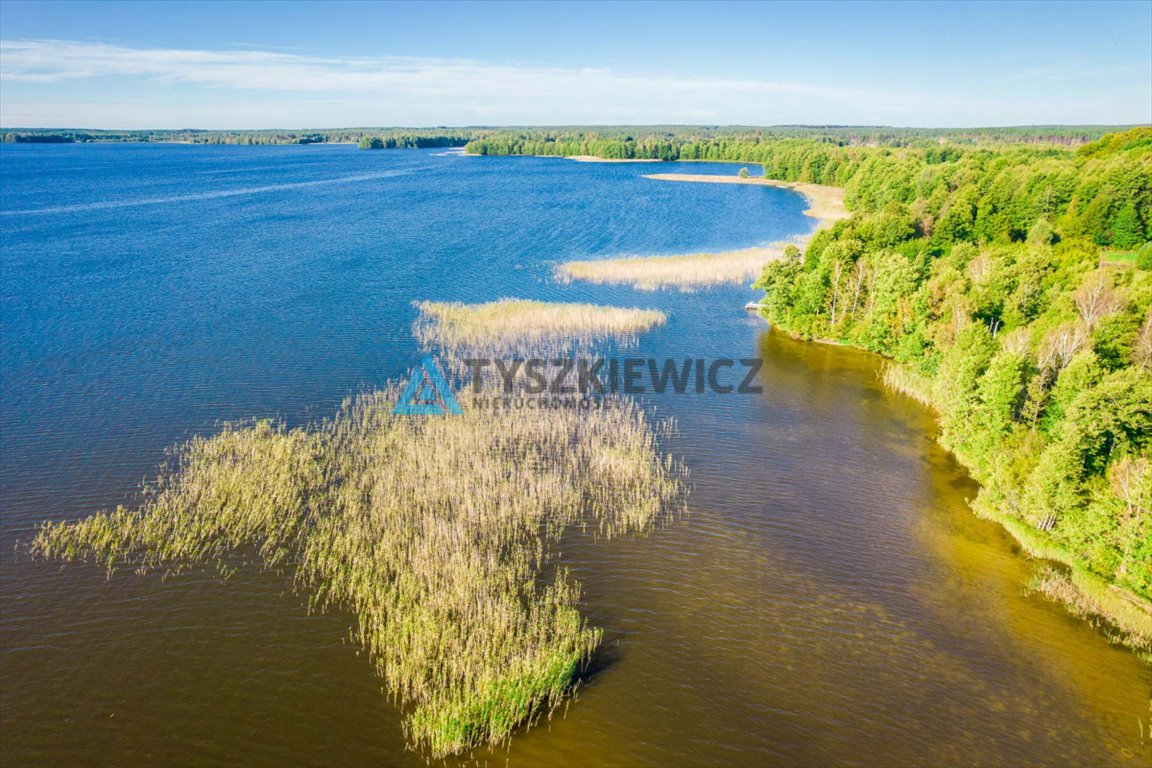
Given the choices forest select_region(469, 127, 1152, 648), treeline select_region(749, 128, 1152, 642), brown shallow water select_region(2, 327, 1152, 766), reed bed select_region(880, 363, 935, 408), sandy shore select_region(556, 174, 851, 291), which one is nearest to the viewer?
brown shallow water select_region(2, 327, 1152, 766)

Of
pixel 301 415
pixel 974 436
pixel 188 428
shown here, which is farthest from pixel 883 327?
pixel 188 428

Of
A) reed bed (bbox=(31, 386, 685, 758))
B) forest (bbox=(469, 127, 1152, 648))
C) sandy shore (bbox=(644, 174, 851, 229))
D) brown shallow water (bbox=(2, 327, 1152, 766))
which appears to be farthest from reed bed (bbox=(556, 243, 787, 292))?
brown shallow water (bbox=(2, 327, 1152, 766))

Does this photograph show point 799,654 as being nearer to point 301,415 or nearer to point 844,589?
point 844,589

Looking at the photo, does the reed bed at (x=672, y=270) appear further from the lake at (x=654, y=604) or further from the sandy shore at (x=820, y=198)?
the sandy shore at (x=820, y=198)

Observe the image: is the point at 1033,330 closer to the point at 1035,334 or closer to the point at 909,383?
the point at 1035,334

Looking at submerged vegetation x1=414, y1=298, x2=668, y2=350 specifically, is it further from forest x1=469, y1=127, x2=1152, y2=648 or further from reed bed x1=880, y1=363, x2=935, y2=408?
reed bed x1=880, y1=363, x2=935, y2=408

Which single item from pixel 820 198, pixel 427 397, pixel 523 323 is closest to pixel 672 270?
pixel 523 323

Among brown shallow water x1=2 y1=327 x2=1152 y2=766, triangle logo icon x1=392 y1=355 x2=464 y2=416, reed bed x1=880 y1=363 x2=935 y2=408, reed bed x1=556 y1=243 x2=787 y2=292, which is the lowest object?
brown shallow water x1=2 y1=327 x2=1152 y2=766
